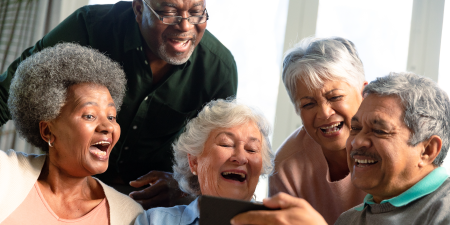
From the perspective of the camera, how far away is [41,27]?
2922 mm

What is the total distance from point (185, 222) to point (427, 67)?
303cm

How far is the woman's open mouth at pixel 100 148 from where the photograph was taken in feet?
5.32

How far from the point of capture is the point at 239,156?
1751mm

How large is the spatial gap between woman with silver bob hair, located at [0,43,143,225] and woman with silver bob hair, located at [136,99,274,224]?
249 millimetres

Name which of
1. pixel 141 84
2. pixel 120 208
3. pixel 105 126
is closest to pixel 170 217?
pixel 120 208

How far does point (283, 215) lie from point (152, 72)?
139 cm

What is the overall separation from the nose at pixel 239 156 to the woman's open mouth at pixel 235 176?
0.18 feet

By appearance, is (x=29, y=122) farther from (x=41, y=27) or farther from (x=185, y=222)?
(x=41, y=27)

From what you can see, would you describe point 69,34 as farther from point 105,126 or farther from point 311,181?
point 311,181

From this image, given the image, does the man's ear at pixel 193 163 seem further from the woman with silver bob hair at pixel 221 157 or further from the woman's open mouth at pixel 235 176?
the woman's open mouth at pixel 235 176

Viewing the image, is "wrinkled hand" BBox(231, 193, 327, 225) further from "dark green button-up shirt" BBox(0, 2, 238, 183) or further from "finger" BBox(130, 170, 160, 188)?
"dark green button-up shirt" BBox(0, 2, 238, 183)

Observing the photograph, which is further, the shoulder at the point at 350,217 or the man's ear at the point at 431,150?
the shoulder at the point at 350,217

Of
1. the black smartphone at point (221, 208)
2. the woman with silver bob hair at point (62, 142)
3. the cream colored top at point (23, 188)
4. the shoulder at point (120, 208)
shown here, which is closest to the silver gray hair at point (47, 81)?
the woman with silver bob hair at point (62, 142)

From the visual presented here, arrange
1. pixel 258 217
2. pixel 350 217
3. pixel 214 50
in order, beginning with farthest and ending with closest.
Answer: pixel 214 50
pixel 350 217
pixel 258 217
